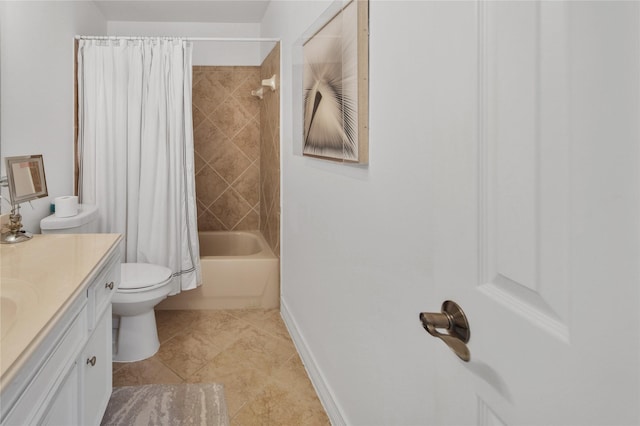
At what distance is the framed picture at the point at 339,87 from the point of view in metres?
1.59

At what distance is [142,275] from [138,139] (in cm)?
93

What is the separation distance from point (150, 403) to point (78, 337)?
38.2 inches

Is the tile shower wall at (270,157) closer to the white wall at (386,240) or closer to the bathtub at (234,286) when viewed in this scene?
the bathtub at (234,286)

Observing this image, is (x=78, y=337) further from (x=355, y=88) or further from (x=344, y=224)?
(x=355, y=88)

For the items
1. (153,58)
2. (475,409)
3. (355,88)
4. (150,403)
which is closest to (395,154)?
(355,88)

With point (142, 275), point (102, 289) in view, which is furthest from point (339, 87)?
point (142, 275)

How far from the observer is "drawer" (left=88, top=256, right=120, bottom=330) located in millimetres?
1636

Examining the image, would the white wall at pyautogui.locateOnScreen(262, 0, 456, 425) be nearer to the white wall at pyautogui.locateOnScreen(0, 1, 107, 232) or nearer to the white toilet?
the white toilet

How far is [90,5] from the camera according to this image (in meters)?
3.58

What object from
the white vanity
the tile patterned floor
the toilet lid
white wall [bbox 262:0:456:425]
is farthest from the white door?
the toilet lid

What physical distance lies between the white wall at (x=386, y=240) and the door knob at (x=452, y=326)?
0.10 m

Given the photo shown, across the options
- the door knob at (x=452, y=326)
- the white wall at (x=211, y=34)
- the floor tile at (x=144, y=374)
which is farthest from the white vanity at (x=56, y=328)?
the white wall at (x=211, y=34)

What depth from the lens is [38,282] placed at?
4.73 feet

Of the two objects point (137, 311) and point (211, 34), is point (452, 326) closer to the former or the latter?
point (137, 311)
